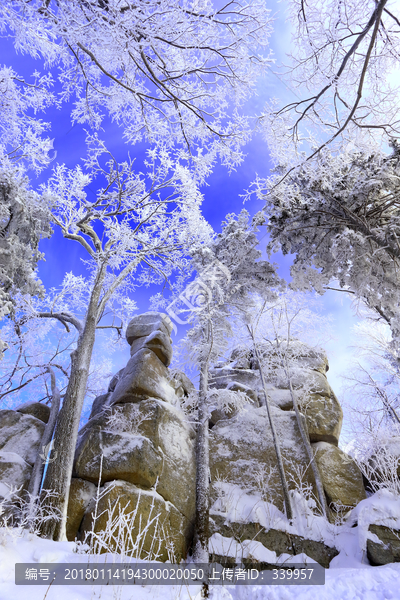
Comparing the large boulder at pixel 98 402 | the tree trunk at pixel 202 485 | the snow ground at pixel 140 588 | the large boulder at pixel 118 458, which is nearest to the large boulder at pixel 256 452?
the tree trunk at pixel 202 485

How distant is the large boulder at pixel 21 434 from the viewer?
9539 mm

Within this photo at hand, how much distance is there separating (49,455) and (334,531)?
25.7 feet

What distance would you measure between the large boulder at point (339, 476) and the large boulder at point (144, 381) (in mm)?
5564

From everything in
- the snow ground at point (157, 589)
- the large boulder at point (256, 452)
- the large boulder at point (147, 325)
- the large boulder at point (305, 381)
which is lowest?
the snow ground at point (157, 589)

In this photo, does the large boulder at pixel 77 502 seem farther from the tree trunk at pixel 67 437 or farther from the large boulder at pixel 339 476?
the large boulder at pixel 339 476

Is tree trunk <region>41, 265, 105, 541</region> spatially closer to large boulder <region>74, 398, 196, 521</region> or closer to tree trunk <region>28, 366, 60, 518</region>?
tree trunk <region>28, 366, 60, 518</region>

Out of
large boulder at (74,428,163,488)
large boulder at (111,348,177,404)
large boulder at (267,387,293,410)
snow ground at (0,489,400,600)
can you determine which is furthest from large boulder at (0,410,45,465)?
large boulder at (267,387,293,410)

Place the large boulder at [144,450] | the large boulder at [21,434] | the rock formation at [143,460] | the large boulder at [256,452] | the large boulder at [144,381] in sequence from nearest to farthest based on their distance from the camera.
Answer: the rock formation at [143,460], the large boulder at [144,450], the large boulder at [21,434], the large boulder at [256,452], the large boulder at [144,381]

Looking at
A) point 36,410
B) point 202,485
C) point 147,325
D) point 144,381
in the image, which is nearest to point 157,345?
point 147,325

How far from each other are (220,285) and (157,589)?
337 inches

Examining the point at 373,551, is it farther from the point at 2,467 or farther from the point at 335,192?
the point at 2,467

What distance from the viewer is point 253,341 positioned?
1384 centimetres

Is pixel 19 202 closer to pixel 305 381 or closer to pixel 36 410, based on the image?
pixel 36 410

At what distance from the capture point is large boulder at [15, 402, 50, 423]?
11103 millimetres
